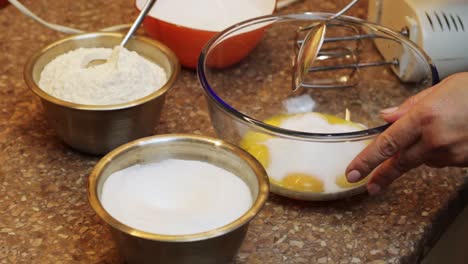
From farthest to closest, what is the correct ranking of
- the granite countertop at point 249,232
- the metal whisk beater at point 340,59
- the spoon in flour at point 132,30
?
1. the metal whisk beater at point 340,59
2. the spoon in flour at point 132,30
3. the granite countertop at point 249,232

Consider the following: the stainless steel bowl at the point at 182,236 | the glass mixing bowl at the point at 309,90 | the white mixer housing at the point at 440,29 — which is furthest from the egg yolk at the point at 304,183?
the white mixer housing at the point at 440,29

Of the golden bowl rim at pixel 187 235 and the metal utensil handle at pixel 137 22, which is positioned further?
the metal utensil handle at pixel 137 22

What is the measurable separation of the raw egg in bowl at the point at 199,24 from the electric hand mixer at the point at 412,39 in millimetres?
84

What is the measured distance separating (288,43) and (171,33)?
19 centimetres

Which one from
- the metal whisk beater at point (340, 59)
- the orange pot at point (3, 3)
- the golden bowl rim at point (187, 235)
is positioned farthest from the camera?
the orange pot at point (3, 3)

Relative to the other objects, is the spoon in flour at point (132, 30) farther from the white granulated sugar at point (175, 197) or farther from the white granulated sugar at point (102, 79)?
the white granulated sugar at point (175, 197)

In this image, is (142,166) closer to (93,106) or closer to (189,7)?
(93,106)

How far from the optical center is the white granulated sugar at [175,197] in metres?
0.65

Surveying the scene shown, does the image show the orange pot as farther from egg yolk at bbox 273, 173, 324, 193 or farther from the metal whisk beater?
egg yolk at bbox 273, 173, 324, 193

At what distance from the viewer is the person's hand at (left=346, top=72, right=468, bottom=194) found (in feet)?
2.26

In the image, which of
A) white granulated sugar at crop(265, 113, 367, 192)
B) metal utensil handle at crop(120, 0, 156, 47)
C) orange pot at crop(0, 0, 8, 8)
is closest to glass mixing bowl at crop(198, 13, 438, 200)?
white granulated sugar at crop(265, 113, 367, 192)

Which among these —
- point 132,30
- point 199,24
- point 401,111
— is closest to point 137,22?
point 132,30

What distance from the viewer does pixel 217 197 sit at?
70 centimetres

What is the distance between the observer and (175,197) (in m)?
0.69
